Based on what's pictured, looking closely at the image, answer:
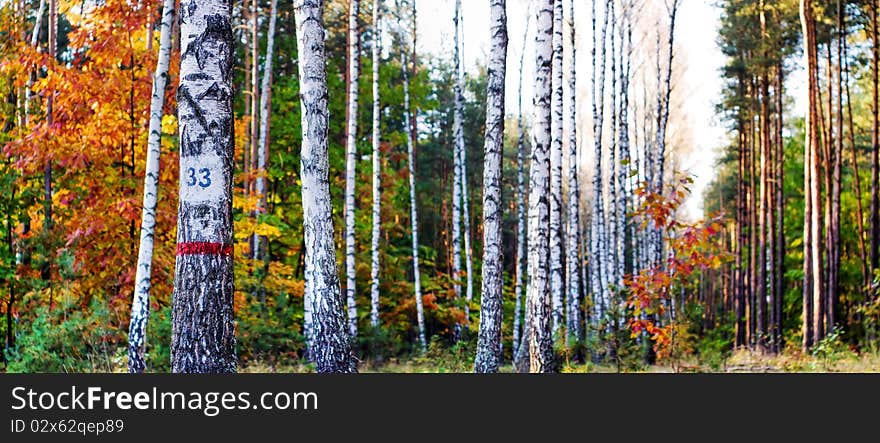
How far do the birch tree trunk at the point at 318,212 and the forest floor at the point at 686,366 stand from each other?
356cm

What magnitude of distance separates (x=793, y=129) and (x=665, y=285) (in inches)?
1231

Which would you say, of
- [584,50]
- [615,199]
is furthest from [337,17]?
[615,199]

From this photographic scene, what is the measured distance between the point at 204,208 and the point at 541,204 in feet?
17.9

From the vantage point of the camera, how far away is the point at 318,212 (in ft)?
28.6

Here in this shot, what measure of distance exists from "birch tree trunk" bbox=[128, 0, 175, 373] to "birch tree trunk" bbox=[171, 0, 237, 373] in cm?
398

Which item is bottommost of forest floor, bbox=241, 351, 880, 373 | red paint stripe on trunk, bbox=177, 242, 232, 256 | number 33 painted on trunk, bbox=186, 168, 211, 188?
forest floor, bbox=241, 351, 880, 373

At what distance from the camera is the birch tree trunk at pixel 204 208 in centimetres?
631

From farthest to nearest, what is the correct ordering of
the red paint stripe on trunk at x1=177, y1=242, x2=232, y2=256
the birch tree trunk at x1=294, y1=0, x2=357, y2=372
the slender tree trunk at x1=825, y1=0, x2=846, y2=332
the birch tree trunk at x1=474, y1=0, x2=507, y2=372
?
1. the slender tree trunk at x1=825, y1=0, x2=846, y2=332
2. the birch tree trunk at x1=474, y1=0, x2=507, y2=372
3. the birch tree trunk at x1=294, y1=0, x2=357, y2=372
4. the red paint stripe on trunk at x1=177, y1=242, x2=232, y2=256

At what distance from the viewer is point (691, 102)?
118 feet

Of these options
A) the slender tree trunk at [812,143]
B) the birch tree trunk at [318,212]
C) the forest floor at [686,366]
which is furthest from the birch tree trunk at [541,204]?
the slender tree trunk at [812,143]

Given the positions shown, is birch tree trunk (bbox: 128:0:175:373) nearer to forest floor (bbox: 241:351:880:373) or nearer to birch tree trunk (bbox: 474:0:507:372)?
forest floor (bbox: 241:351:880:373)

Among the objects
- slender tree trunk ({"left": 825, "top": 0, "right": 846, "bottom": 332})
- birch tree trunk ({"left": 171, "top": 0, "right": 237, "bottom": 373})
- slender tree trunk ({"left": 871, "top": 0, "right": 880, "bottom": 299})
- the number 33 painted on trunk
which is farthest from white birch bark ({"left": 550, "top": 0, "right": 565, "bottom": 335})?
slender tree trunk ({"left": 871, "top": 0, "right": 880, "bottom": 299})

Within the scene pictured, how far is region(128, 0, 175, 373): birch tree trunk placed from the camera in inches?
395

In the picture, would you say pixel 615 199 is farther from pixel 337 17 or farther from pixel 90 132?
pixel 90 132
